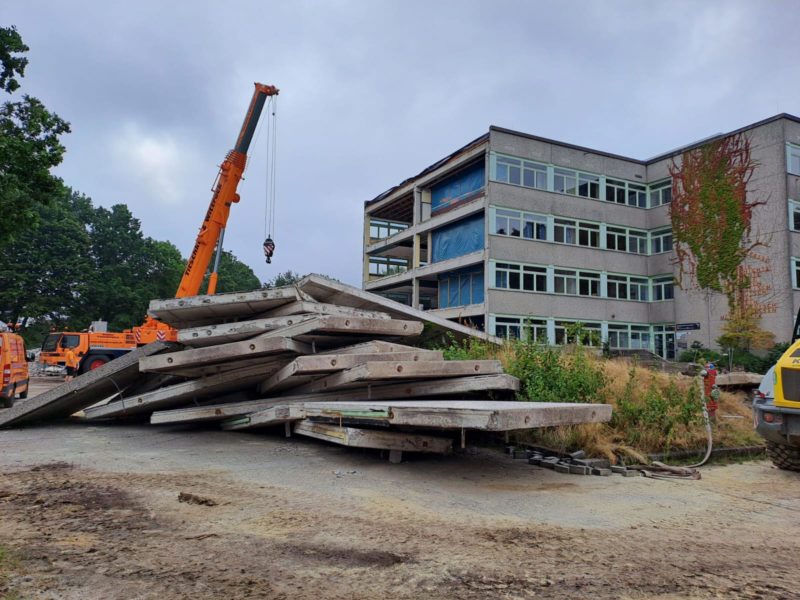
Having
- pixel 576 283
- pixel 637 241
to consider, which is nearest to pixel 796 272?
pixel 637 241

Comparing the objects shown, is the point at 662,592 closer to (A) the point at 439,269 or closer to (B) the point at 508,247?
(B) the point at 508,247

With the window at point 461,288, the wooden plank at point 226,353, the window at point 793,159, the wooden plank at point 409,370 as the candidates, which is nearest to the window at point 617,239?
the window at point 461,288

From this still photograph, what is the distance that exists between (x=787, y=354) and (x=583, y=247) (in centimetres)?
2439

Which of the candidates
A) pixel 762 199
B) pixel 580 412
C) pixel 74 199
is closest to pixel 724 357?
pixel 762 199

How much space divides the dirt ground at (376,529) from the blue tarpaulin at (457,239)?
23352 millimetres

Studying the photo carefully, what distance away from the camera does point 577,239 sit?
31312mm

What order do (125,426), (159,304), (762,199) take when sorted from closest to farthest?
1. (159,304)
2. (125,426)
3. (762,199)

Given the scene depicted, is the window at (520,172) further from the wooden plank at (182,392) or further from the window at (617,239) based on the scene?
the wooden plank at (182,392)

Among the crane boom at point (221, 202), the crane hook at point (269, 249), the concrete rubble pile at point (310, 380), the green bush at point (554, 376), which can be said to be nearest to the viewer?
the concrete rubble pile at point (310, 380)

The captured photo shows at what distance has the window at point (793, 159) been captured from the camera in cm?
2778

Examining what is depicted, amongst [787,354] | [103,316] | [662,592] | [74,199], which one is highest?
[74,199]

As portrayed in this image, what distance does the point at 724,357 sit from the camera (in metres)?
26.3

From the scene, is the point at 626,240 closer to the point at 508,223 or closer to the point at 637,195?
the point at 637,195

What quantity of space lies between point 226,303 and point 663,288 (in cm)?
2929
